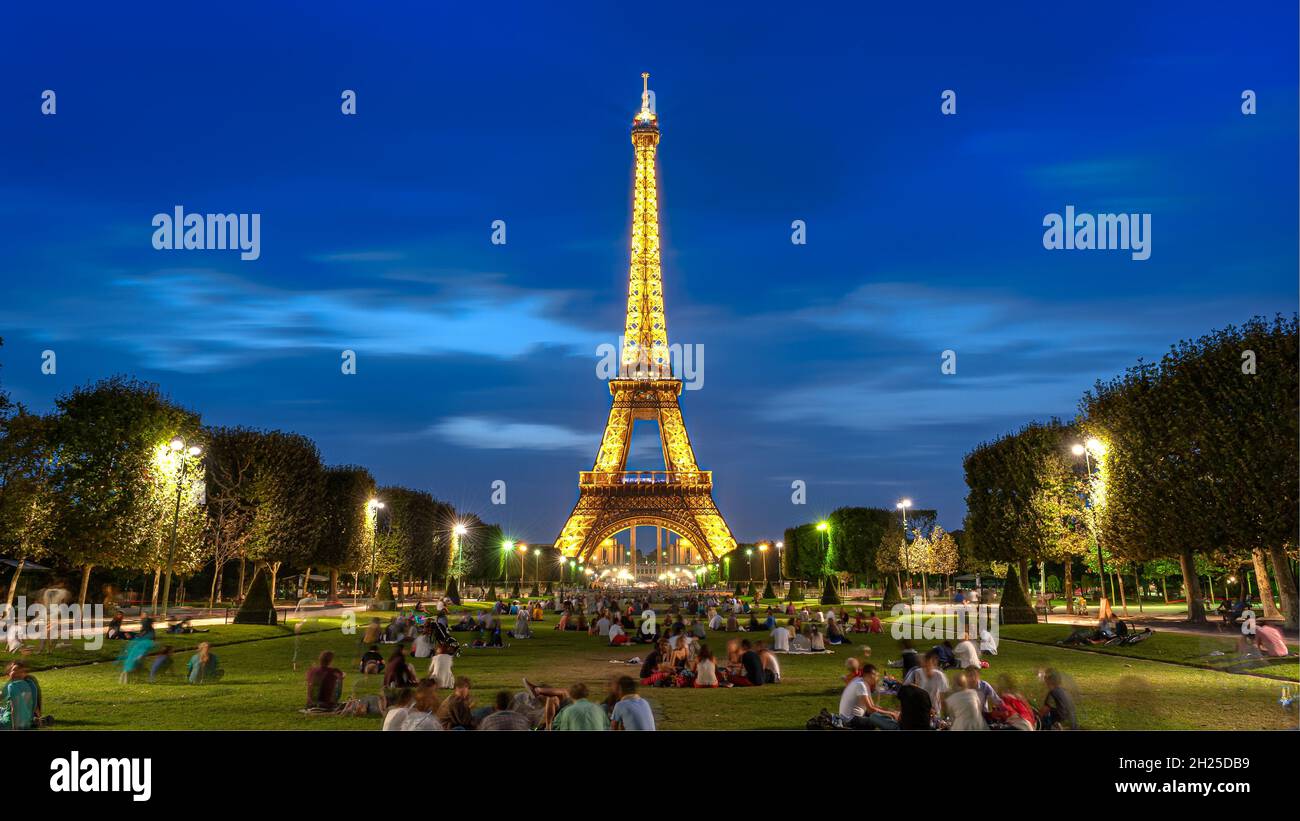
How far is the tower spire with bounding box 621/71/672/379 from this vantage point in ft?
338

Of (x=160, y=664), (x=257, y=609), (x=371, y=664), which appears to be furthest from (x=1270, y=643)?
(x=257, y=609)

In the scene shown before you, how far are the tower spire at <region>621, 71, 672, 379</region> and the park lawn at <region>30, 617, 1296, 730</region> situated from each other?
7564 cm

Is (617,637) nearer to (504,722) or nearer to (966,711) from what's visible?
(504,722)

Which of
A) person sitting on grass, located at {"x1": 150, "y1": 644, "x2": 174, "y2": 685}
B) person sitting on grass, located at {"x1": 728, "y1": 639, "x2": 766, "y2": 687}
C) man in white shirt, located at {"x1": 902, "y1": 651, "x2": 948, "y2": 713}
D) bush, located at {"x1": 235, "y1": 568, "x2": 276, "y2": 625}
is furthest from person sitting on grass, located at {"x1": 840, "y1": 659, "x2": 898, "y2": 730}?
bush, located at {"x1": 235, "y1": 568, "x2": 276, "y2": 625}

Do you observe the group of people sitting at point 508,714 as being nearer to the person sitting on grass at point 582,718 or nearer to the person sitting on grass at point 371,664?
the person sitting on grass at point 582,718

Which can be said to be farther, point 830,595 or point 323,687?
point 830,595

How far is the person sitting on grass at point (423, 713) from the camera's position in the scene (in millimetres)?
11102

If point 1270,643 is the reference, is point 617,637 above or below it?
below

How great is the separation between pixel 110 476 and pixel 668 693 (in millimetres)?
33486

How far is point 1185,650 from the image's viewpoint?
2602cm

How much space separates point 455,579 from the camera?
6681 cm

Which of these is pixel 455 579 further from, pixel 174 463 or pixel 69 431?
pixel 69 431

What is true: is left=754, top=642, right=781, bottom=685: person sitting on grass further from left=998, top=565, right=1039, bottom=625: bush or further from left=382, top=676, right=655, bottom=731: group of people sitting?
left=998, top=565, right=1039, bottom=625: bush
